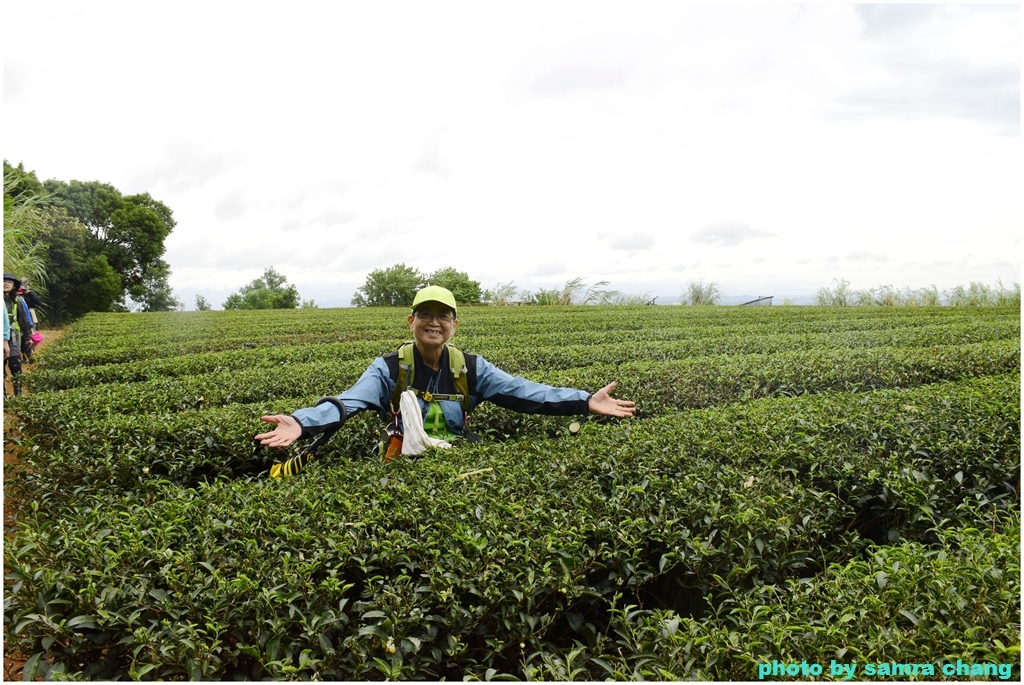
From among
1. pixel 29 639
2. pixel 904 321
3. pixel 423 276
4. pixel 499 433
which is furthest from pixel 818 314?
pixel 29 639

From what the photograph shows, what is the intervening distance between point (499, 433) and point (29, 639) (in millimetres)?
1843

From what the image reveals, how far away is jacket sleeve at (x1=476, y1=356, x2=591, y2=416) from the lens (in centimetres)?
283

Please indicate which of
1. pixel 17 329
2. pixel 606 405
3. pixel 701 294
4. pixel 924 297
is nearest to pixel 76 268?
pixel 17 329

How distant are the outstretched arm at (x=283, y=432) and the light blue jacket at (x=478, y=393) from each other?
0.32m

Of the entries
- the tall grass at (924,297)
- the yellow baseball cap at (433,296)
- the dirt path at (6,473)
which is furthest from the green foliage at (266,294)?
the tall grass at (924,297)

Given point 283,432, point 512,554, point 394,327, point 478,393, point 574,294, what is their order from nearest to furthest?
point 512,554 < point 283,432 < point 478,393 < point 394,327 < point 574,294

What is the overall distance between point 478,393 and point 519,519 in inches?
34.0

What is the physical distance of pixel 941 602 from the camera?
1.71m

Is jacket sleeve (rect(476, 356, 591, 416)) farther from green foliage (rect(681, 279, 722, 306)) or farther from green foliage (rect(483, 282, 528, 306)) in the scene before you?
green foliage (rect(681, 279, 722, 306))

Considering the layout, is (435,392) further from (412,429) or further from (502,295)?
(502,295)

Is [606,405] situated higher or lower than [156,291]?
lower

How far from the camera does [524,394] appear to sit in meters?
2.85

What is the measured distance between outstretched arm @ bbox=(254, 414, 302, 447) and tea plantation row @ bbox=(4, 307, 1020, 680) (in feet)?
0.51

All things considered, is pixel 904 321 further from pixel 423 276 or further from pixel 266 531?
pixel 266 531
